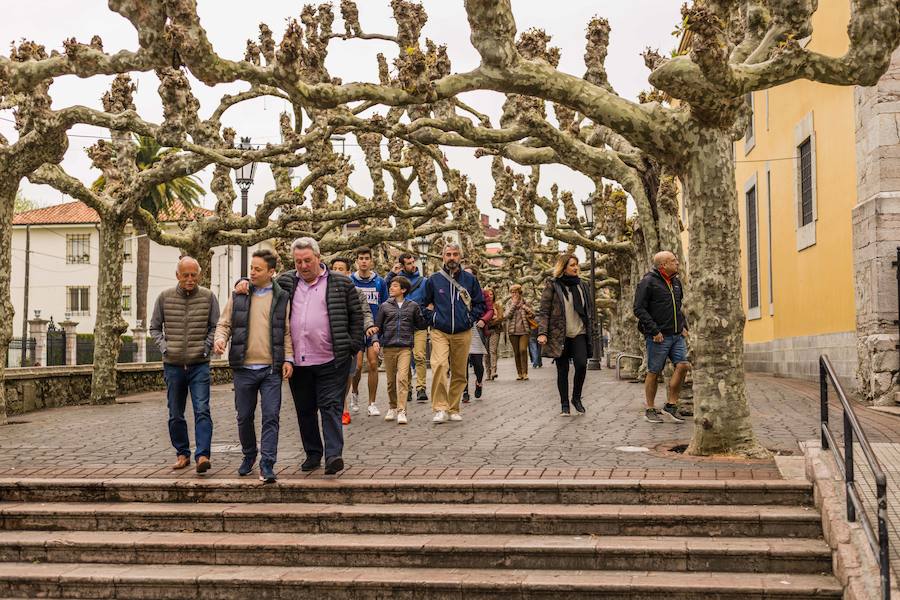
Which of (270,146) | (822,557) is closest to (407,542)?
(822,557)

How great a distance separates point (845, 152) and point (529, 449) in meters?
10.8

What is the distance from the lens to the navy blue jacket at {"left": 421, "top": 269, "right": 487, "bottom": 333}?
38.6 feet

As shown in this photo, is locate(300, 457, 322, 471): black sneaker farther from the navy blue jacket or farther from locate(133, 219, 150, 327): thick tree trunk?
locate(133, 219, 150, 327): thick tree trunk

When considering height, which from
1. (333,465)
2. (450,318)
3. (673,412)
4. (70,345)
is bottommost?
(333,465)

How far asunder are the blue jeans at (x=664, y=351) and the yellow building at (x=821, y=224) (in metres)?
4.49

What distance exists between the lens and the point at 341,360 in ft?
27.2

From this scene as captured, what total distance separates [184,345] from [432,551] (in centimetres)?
319

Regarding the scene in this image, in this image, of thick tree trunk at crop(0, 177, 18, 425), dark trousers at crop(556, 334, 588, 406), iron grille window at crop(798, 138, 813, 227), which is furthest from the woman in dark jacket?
iron grille window at crop(798, 138, 813, 227)

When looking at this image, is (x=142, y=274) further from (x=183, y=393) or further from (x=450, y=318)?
(x=183, y=393)

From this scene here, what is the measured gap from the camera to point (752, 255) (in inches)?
1128

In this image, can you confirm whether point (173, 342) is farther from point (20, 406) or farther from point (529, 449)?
point (20, 406)

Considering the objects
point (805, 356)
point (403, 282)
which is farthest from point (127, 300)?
point (403, 282)

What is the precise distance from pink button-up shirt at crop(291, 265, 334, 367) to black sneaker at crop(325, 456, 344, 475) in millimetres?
788

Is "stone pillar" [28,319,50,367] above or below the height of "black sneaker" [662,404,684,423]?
above
